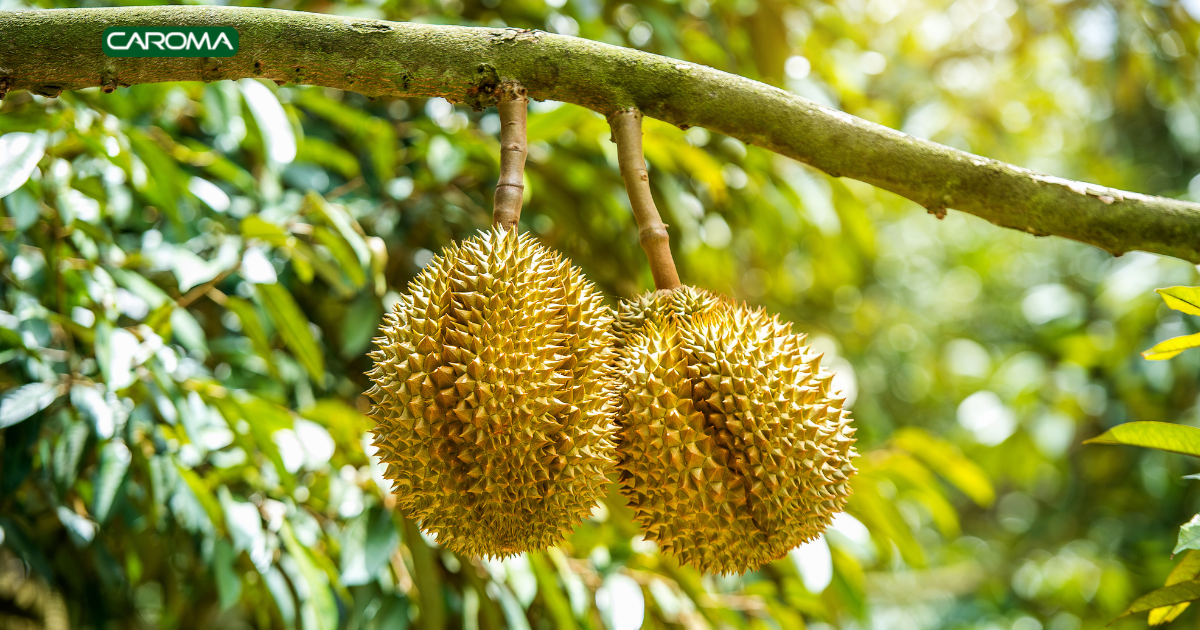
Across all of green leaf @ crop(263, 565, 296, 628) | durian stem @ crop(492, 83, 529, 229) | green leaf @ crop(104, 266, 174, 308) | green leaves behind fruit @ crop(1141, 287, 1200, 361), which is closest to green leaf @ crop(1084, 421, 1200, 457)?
green leaves behind fruit @ crop(1141, 287, 1200, 361)

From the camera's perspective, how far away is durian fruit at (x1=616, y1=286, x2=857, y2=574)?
3.60 feet

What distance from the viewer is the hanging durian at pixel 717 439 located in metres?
1.09

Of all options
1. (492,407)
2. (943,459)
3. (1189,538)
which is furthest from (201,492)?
(943,459)

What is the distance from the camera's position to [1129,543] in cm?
438

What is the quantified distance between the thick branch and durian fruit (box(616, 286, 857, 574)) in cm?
31

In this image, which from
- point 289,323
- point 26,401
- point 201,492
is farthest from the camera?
point 289,323

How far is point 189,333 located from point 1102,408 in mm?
3988

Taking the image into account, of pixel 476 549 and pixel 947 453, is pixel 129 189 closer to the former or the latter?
pixel 476 549

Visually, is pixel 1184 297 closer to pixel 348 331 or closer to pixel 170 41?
pixel 170 41

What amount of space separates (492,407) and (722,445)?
357 millimetres

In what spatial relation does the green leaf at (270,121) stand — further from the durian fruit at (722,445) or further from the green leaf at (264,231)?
the durian fruit at (722,445)

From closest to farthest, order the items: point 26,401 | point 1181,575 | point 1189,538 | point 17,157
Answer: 1. point 1189,538
2. point 1181,575
3. point 17,157
4. point 26,401

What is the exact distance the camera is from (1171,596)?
1.01m

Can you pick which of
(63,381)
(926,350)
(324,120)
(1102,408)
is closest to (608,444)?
(63,381)
